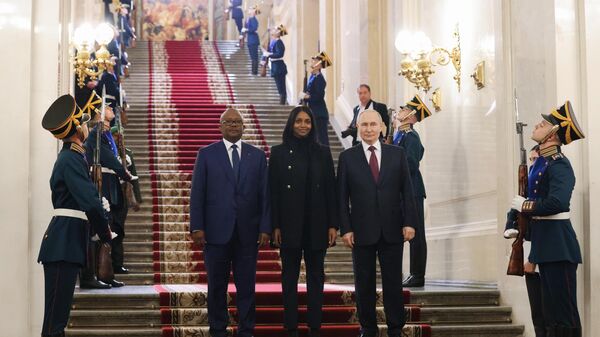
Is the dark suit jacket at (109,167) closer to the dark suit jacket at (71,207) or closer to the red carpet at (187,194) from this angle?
the red carpet at (187,194)

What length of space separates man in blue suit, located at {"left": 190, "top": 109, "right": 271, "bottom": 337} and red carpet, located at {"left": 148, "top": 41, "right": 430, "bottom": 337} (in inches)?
25.0

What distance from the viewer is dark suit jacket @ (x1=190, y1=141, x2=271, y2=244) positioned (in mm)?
7723

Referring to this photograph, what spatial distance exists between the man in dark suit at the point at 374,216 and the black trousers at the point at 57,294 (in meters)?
2.02

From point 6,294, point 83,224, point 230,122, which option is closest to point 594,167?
point 230,122

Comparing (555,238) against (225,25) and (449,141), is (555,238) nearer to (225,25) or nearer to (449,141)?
(449,141)

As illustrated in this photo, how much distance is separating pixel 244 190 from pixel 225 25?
2849cm

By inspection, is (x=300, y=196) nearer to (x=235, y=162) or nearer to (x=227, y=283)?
(x=235, y=162)

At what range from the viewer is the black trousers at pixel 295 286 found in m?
7.65

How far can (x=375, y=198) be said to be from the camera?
7727 millimetres

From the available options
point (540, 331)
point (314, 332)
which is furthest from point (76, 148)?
point (540, 331)

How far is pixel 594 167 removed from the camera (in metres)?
7.65

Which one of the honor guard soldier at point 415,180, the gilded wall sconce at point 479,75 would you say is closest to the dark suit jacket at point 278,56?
the gilded wall sconce at point 479,75

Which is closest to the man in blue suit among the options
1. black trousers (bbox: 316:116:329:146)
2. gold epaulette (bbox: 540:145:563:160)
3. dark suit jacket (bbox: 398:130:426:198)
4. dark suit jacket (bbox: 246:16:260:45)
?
gold epaulette (bbox: 540:145:563:160)

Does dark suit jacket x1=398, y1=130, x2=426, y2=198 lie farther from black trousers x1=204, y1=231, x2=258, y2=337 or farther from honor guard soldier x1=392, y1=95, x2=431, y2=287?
black trousers x1=204, y1=231, x2=258, y2=337
